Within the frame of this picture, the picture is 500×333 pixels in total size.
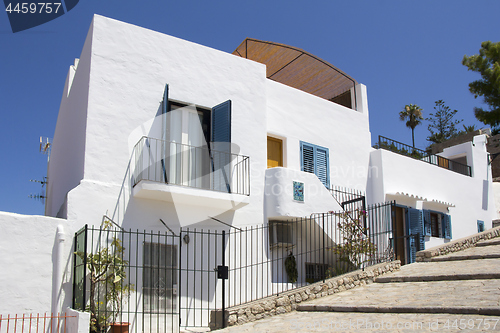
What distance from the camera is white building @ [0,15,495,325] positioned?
10.6m

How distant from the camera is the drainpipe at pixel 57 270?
905 cm

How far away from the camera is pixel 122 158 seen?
35.3 feet

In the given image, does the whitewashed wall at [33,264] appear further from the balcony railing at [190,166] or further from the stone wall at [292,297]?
the stone wall at [292,297]

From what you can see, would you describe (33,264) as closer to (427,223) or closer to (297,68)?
(297,68)

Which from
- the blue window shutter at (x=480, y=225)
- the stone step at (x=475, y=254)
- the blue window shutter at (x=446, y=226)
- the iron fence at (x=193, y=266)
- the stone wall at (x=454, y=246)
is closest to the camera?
the iron fence at (x=193, y=266)

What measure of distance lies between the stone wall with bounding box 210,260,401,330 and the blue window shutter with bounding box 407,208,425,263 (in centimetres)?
511

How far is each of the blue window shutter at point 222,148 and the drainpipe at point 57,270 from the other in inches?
152

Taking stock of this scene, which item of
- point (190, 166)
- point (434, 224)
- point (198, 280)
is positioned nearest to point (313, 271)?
point (198, 280)

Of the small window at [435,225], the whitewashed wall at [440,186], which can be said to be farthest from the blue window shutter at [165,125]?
the small window at [435,225]

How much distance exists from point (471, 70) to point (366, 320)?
22161mm

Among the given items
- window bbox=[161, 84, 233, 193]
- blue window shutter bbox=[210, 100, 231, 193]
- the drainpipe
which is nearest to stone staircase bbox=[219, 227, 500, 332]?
the drainpipe

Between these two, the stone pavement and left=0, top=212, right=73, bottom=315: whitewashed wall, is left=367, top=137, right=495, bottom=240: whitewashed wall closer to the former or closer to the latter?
the stone pavement

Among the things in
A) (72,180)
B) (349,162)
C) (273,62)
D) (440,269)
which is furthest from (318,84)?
(72,180)

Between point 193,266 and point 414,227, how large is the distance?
9.14 m
